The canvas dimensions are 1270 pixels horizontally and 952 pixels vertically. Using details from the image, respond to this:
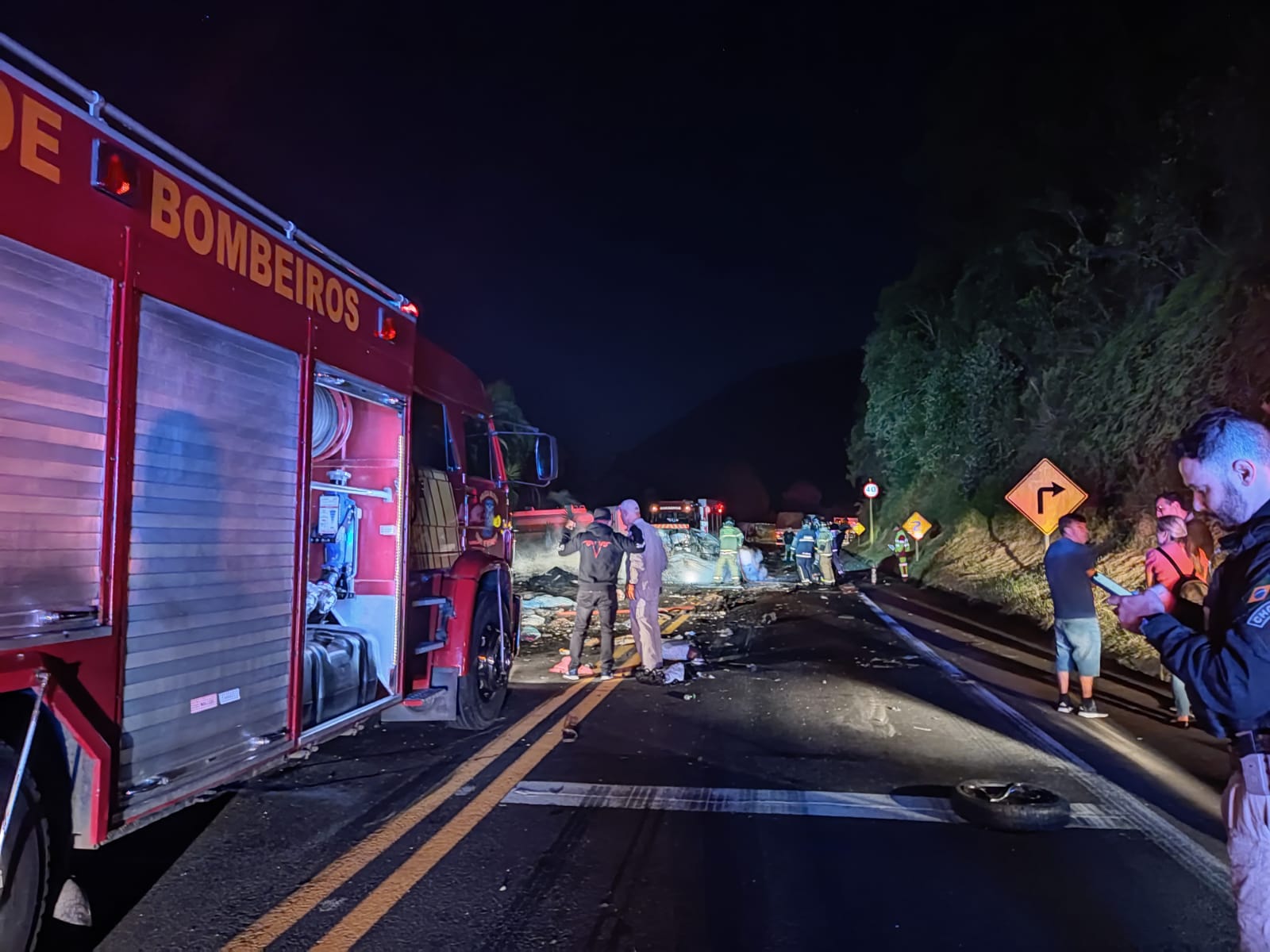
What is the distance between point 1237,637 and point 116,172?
4072 mm

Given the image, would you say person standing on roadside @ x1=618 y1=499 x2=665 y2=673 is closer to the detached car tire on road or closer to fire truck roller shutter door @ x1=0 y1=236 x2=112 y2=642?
the detached car tire on road

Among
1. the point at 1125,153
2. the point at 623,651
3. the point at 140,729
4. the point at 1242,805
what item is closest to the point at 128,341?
the point at 140,729

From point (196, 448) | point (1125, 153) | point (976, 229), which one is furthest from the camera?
point (976, 229)

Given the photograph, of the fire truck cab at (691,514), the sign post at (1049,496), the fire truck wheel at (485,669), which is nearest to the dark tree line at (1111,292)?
the sign post at (1049,496)

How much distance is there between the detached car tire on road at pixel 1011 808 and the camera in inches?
182

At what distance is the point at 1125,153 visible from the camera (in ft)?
57.7

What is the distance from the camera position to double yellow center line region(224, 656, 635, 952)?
3.46m

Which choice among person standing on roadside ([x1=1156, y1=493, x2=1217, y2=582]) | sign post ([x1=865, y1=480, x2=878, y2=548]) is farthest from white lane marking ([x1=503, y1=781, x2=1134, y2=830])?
sign post ([x1=865, y1=480, x2=878, y2=548])

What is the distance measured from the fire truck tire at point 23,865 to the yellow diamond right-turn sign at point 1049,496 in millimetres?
12584

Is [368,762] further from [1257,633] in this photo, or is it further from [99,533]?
[1257,633]

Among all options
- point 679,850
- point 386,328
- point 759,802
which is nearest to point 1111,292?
point 759,802

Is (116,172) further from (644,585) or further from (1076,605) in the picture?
(1076,605)

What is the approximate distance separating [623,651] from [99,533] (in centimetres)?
864

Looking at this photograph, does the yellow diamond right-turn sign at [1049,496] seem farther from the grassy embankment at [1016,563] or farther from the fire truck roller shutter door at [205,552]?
the fire truck roller shutter door at [205,552]
